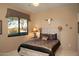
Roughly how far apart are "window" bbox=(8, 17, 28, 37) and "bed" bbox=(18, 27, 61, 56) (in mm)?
270

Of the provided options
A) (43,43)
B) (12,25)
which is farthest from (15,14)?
(43,43)

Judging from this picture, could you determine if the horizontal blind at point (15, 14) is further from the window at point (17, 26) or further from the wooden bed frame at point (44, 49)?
the wooden bed frame at point (44, 49)

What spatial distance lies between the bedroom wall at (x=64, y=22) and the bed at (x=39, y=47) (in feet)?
0.66

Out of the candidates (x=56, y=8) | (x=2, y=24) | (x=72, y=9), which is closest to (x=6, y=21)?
(x=2, y=24)

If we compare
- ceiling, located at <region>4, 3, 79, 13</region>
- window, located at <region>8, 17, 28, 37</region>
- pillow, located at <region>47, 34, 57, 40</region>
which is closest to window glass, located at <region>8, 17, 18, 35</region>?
window, located at <region>8, 17, 28, 37</region>

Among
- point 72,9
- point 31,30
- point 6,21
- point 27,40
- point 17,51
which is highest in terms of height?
point 72,9

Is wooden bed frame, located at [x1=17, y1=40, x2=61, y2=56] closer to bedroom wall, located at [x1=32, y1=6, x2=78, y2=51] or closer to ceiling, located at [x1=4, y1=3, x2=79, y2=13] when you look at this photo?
bedroom wall, located at [x1=32, y1=6, x2=78, y2=51]

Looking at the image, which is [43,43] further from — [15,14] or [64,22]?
[15,14]

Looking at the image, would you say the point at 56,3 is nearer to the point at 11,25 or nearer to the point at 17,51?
the point at 11,25

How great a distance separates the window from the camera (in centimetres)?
268

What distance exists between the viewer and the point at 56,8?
273 centimetres

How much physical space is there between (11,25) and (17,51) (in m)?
0.56

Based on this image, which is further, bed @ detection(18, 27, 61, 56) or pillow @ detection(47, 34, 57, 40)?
pillow @ detection(47, 34, 57, 40)

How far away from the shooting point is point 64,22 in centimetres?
275
